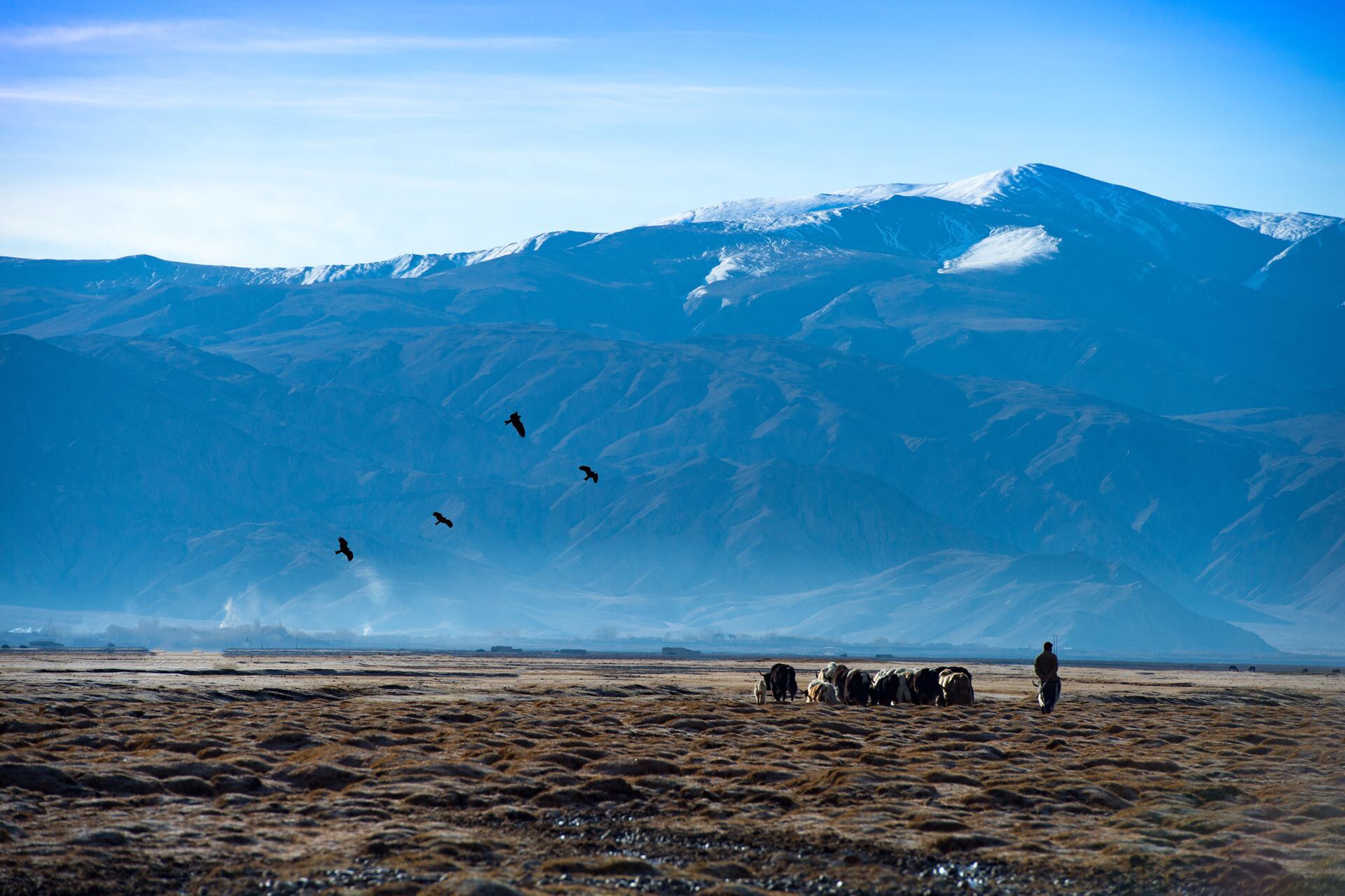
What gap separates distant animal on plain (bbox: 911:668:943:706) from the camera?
2276 inches

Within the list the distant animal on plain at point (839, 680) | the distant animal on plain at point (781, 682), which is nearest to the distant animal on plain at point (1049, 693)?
the distant animal on plain at point (839, 680)

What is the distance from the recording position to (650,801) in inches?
1185

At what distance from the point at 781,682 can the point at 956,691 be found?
6033mm

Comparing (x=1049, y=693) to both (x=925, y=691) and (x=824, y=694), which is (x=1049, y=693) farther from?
(x=824, y=694)

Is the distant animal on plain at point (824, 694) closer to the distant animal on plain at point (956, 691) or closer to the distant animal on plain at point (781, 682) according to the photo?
the distant animal on plain at point (781, 682)

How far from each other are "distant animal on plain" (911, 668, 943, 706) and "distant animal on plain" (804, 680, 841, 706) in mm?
2744

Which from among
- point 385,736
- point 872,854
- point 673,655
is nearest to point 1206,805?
point 872,854

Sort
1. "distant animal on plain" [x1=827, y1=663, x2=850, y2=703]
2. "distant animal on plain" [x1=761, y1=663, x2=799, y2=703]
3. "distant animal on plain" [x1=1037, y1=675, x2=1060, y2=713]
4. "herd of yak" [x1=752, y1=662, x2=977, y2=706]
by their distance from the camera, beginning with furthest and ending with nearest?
"distant animal on plain" [x1=761, y1=663, x2=799, y2=703] → "distant animal on plain" [x1=827, y1=663, x2=850, y2=703] → "herd of yak" [x1=752, y1=662, x2=977, y2=706] → "distant animal on plain" [x1=1037, y1=675, x2=1060, y2=713]

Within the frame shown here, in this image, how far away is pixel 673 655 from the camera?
7608 inches

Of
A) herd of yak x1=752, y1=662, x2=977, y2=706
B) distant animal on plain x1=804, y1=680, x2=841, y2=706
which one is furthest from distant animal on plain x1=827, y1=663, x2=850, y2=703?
distant animal on plain x1=804, y1=680, x2=841, y2=706

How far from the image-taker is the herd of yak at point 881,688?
5688 centimetres

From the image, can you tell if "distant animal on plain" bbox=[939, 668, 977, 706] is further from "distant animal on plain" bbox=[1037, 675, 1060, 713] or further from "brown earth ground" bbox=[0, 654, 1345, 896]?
"brown earth ground" bbox=[0, 654, 1345, 896]

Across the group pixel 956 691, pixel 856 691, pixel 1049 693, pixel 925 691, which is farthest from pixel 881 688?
pixel 1049 693

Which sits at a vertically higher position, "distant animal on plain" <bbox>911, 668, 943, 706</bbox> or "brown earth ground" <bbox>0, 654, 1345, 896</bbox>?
"distant animal on plain" <bbox>911, 668, 943, 706</bbox>
